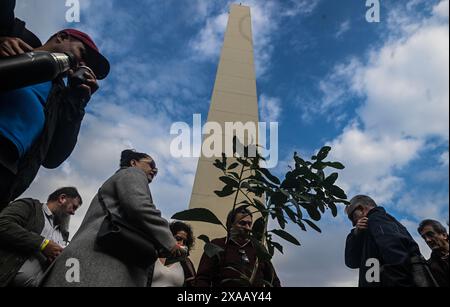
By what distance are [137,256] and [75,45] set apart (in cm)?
64

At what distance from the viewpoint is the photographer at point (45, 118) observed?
31.8 inches

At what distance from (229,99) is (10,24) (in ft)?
10.4

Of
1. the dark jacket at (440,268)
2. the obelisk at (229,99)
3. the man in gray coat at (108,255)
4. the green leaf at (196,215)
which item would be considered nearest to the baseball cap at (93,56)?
the man in gray coat at (108,255)

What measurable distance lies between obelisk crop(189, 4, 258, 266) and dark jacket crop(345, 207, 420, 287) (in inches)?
61.2

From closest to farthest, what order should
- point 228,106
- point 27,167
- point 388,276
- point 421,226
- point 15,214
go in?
point 27,167 → point 388,276 → point 15,214 → point 421,226 → point 228,106

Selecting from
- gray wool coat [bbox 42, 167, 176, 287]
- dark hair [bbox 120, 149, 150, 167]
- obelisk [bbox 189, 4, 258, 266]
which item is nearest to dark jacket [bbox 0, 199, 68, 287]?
gray wool coat [bbox 42, 167, 176, 287]

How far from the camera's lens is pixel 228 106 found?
3859 mm

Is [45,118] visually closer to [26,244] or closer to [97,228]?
[97,228]

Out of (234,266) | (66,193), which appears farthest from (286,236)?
(66,193)

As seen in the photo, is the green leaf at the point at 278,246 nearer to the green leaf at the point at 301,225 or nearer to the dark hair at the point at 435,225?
the green leaf at the point at 301,225

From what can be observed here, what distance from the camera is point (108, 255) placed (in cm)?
99
